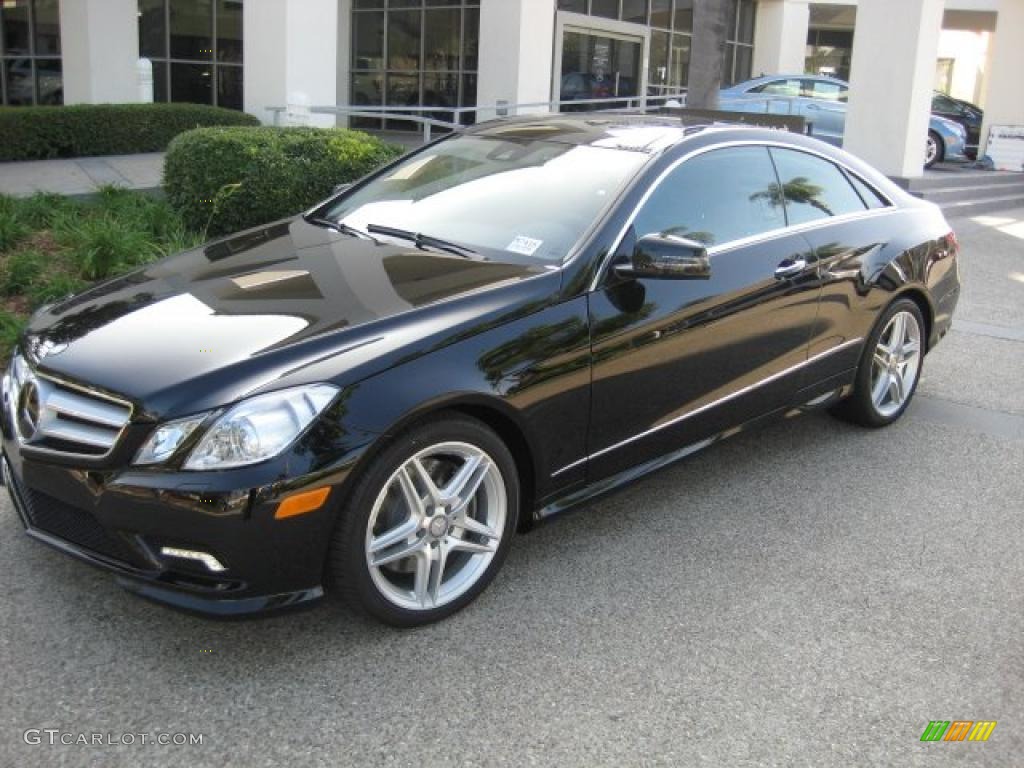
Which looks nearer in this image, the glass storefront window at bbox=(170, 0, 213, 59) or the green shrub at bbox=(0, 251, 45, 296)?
the green shrub at bbox=(0, 251, 45, 296)

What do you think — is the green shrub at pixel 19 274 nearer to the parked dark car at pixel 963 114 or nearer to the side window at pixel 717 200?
the side window at pixel 717 200

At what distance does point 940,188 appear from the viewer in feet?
50.4

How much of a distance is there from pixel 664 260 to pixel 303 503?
168 cm

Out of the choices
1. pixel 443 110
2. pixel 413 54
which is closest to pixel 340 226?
pixel 443 110

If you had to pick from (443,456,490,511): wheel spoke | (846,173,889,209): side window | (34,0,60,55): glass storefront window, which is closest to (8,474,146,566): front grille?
(443,456,490,511): wheel spoke

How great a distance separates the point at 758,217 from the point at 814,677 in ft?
7.14

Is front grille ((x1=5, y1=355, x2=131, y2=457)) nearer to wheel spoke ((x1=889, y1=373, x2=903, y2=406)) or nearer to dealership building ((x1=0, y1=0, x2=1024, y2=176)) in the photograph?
wheel spoke ((x1=889, y1=373, x2=903, y2=406))

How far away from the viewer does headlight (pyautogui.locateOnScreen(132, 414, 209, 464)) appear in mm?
3086

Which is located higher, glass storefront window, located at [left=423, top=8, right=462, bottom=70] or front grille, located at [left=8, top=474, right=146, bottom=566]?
glass storefront window, located at [left=423, top=8, right=462, bottom=70]

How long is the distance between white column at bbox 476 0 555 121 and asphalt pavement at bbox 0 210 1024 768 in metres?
13.5

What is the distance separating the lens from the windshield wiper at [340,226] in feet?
14.6

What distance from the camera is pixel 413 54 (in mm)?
22469

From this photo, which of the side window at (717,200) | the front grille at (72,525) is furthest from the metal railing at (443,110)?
the front grille at (72,525)

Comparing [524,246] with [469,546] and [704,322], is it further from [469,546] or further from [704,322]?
[469,546]
